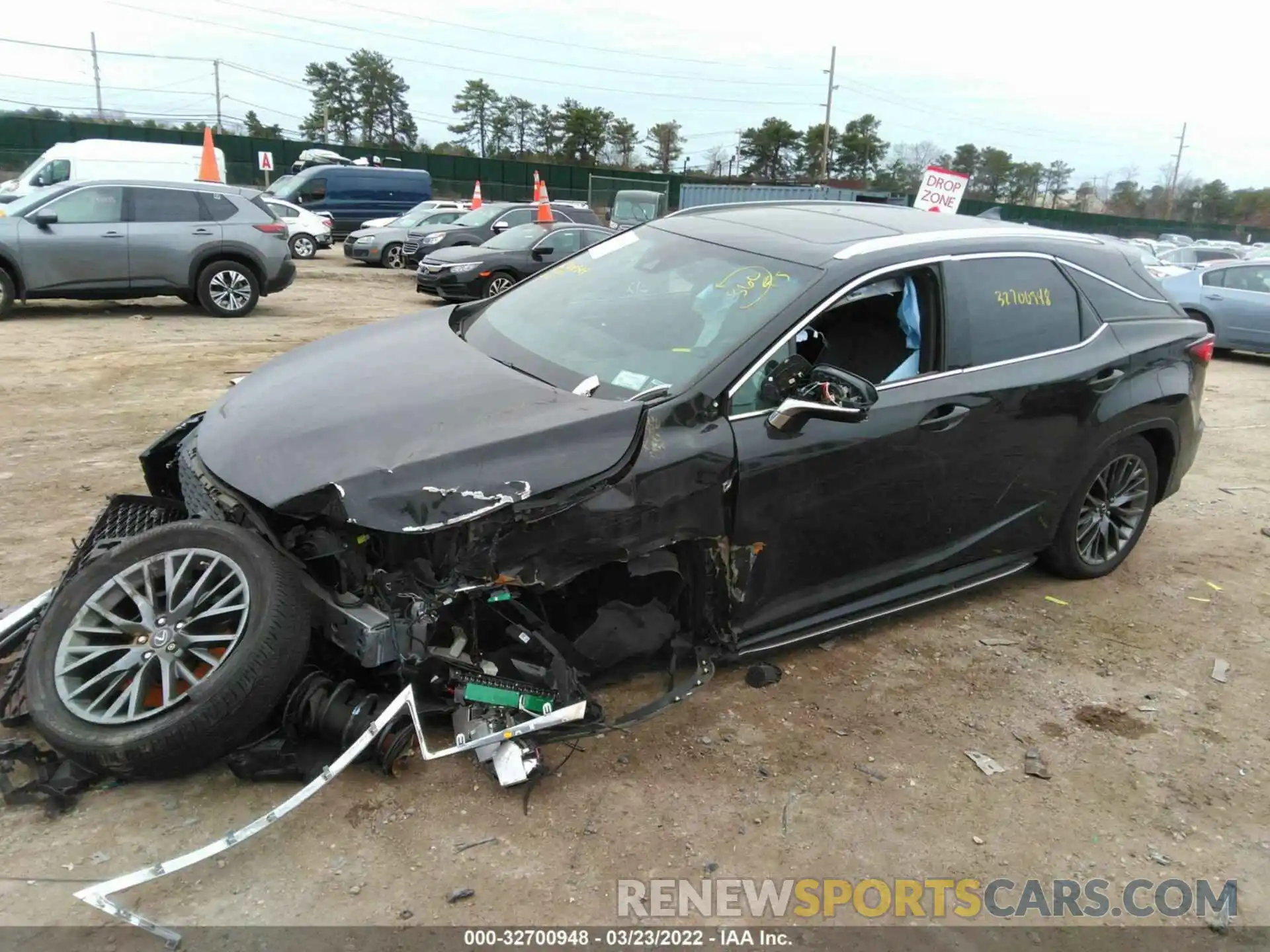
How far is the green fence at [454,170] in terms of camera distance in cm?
3466

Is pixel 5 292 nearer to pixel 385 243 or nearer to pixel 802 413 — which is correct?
pixel 385 243

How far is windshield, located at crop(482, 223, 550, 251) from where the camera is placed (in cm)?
1444

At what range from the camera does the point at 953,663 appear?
3.87 metres

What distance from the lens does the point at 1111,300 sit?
440 cm

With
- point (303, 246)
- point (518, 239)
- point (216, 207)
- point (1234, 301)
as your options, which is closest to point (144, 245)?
point (216, 207)

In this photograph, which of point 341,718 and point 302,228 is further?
point 302,228

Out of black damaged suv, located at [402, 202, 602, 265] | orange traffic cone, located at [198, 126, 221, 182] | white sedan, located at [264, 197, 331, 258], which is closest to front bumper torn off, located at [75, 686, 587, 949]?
black damaged suv, located at [402, 202, 602, 265]

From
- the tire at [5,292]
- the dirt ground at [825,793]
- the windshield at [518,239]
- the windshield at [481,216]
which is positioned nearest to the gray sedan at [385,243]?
the windshield at [481,216]

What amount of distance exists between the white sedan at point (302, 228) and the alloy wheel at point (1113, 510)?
65.6 ft

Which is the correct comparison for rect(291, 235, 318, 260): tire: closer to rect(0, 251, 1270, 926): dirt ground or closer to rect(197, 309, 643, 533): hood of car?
rect(0, 251, 1270, 926): dirt ground

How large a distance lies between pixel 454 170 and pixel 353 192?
19723 millimetres

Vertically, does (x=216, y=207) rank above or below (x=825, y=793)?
above

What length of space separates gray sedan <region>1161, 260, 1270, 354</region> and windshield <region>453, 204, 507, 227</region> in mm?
11825

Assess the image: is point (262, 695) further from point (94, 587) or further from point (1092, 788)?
point (1092, 788)
